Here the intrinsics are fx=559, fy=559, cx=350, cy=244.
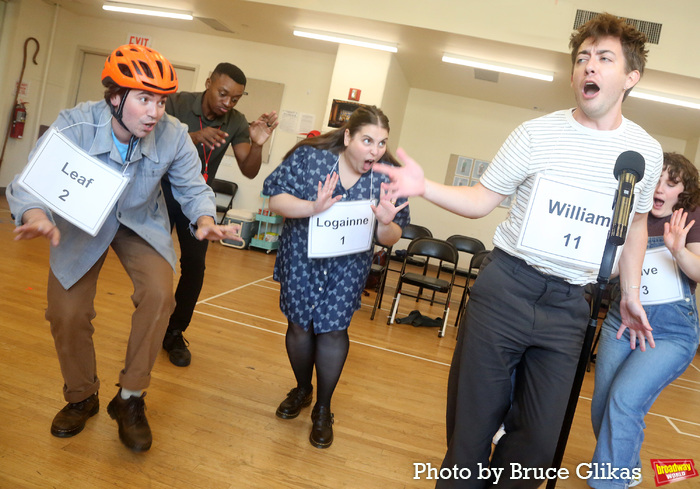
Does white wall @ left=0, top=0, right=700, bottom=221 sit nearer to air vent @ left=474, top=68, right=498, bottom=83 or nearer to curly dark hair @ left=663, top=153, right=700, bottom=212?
air vent @ left=474, top=68, right=498, bottom=83

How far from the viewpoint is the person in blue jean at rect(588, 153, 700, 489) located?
245 cm

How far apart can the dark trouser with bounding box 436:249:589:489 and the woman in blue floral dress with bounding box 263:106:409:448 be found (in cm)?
80

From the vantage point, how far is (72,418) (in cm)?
230

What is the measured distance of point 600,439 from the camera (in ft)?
8.48

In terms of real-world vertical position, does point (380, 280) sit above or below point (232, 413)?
above

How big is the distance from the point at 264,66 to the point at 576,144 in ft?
28.9

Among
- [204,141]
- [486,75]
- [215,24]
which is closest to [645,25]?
[486,75]

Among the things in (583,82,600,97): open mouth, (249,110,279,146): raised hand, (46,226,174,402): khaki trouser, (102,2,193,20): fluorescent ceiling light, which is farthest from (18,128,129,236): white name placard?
(102,2,193,20): fluorescent ceiling light

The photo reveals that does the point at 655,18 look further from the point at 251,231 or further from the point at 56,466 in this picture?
the point at 56,466

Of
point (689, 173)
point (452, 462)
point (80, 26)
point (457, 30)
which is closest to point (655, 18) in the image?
point (457, 30)

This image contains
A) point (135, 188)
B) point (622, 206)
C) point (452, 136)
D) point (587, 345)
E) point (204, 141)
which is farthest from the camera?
point (452, 136)

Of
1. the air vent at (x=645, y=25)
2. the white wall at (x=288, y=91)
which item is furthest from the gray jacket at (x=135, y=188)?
the white wall at (x=288, y=91)

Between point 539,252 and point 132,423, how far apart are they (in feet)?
5.57

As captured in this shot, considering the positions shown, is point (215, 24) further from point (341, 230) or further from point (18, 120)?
point (341, 230)
